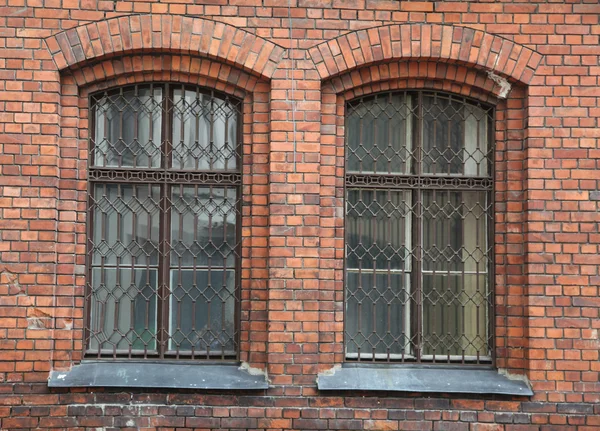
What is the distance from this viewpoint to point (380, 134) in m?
5.24

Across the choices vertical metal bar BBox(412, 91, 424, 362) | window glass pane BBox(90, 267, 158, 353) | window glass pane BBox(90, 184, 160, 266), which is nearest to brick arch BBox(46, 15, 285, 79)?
window glass pane BBox(90, 184, 160, 266)

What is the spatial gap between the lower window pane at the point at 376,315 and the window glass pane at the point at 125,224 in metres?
1.58

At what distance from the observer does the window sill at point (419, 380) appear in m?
4.91

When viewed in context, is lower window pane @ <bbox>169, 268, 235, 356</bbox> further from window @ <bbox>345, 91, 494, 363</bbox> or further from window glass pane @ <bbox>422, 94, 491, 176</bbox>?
window glass pane @ <bbox>422, 94, 491, 176</bbox>

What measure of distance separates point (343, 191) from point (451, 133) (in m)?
0.99

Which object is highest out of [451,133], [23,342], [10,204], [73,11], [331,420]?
[73,11]

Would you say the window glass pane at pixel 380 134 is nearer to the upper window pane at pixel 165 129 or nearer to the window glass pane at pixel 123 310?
the upper window pane at pixel 165 129

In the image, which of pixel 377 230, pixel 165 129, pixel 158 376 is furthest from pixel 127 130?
pixel 377 230

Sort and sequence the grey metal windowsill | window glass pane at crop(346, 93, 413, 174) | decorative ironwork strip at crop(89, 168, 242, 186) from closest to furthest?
the grey metal windowsill → decorative ironwork strip at crop(89, 168, 242, 186) → window glass pane at crop(346, 93, 413, 174)

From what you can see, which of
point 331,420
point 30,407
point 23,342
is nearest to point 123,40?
point 23,342

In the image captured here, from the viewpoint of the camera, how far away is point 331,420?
16.1 feet

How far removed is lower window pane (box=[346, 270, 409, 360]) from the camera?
16.9ft

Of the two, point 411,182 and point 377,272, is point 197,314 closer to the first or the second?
point 377,272

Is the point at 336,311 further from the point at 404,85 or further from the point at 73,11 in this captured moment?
the point at 73,11
